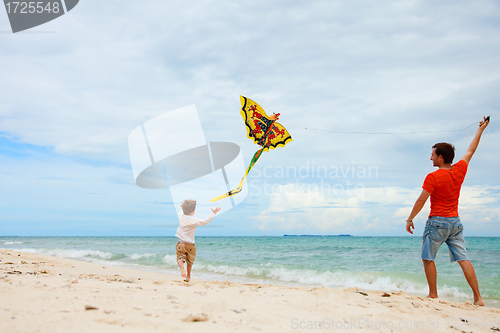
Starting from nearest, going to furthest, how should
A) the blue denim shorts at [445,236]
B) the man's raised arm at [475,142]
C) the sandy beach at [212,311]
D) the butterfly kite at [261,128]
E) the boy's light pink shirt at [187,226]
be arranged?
the sandy beach at [212,311]
the blue denim shorts at [445,236]
the man's raised arm at [475,142]
the boy's light pink shirt at [187,226]
the butterfly kite at [261,128]

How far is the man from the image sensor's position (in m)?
3.43

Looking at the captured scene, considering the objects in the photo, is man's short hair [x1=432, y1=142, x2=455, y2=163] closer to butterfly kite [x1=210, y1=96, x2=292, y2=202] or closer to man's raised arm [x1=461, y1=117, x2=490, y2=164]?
man's raised arm [x1=461, y1=117, x2=490, y2=164]

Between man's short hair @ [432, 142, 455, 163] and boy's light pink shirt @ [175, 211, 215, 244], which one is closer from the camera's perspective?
man's short hair @ [432, 142, 455, 163]

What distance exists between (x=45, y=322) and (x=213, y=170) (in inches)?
160

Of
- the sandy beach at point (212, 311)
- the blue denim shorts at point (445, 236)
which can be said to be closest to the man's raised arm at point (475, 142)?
the blue denim shorts at point (445, 236)

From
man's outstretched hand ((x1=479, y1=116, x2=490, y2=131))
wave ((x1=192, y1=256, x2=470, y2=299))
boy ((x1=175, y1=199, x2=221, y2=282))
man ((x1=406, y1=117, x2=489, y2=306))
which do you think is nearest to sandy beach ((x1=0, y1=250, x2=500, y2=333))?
man ((x1=406, y1=117, x2=489, y2=306))

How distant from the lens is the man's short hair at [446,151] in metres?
3.54

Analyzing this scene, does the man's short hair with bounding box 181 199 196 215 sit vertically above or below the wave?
above

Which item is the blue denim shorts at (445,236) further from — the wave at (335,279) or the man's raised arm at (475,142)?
the wave at (335,279)

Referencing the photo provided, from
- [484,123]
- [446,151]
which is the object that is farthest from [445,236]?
[484,123]

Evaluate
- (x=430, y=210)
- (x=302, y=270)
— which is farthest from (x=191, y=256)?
(x=302, y=270)

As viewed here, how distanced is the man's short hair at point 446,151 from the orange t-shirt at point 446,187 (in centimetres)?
11

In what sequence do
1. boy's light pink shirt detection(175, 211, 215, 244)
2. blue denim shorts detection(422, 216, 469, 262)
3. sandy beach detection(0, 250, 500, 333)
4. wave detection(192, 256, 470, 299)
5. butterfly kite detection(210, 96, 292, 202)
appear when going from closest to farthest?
sandy beach detection(0, 250, 500, 333) < blue denim shorts detection(422, 216, 469, 262) < boy's light pink shirt detection(175, 211, 215, 244) < butterfly kite detection(210, 96, 292, 202) < wave detection(192, 256, 470, 299)

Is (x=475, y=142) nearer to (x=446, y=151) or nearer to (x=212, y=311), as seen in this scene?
(x=446, y=151)
